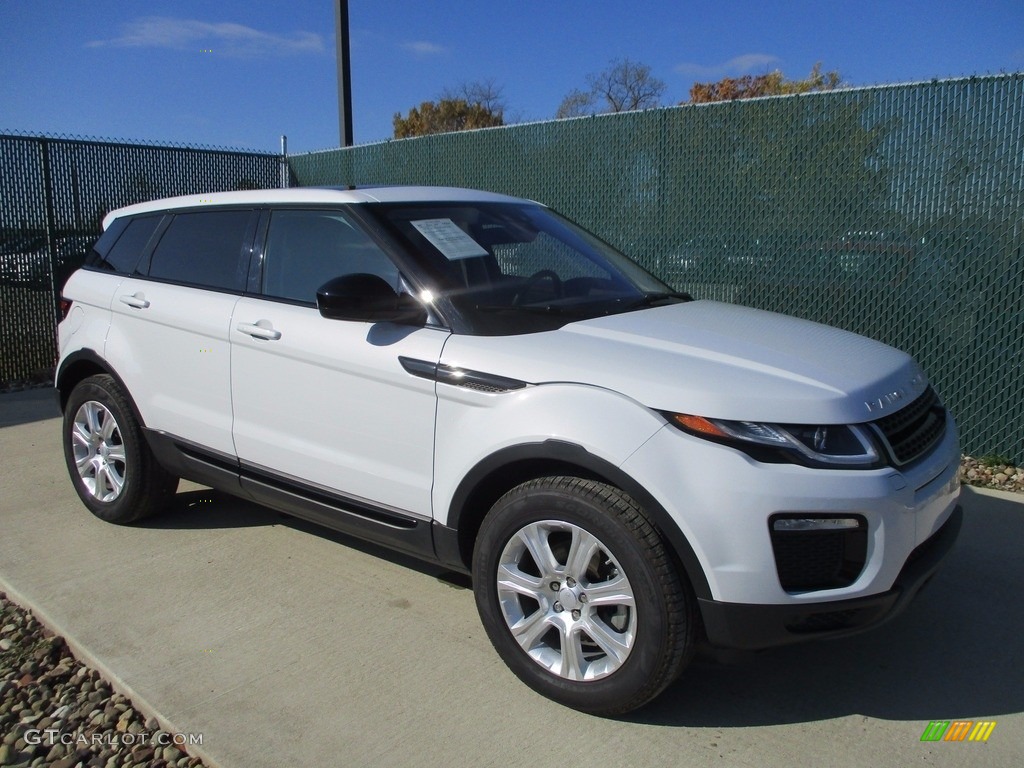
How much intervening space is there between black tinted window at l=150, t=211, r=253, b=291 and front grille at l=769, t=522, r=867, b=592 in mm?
2705

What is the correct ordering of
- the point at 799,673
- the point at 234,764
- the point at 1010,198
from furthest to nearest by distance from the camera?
the point at 1010,198 < the point at 799,673 < the point at 234,764

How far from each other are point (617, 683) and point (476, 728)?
50 cm

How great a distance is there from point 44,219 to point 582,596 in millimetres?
8378

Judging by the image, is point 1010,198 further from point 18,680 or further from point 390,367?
point 18,680

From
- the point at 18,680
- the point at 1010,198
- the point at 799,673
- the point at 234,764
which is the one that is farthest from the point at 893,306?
the point at 18,680

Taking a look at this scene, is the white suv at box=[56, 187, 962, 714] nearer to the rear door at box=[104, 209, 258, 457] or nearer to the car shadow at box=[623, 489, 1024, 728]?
the rear door at box=[104, 209, 258, 457]

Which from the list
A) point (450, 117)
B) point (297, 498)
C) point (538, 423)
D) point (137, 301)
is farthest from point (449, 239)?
point (450, 117)

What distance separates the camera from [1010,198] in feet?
18.0

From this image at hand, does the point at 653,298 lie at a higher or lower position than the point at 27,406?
higher

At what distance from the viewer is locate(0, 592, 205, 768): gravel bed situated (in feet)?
9.20

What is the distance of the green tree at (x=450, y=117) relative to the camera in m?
41.2

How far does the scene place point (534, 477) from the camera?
3.07 metres

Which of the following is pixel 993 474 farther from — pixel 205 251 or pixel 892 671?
pixel 205 251

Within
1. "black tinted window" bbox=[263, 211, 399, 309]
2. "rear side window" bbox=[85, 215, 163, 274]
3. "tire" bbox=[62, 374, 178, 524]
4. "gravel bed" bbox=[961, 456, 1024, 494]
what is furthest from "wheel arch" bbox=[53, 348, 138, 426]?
"gravel bed" bbox=[961, 456, 1024, 494]
